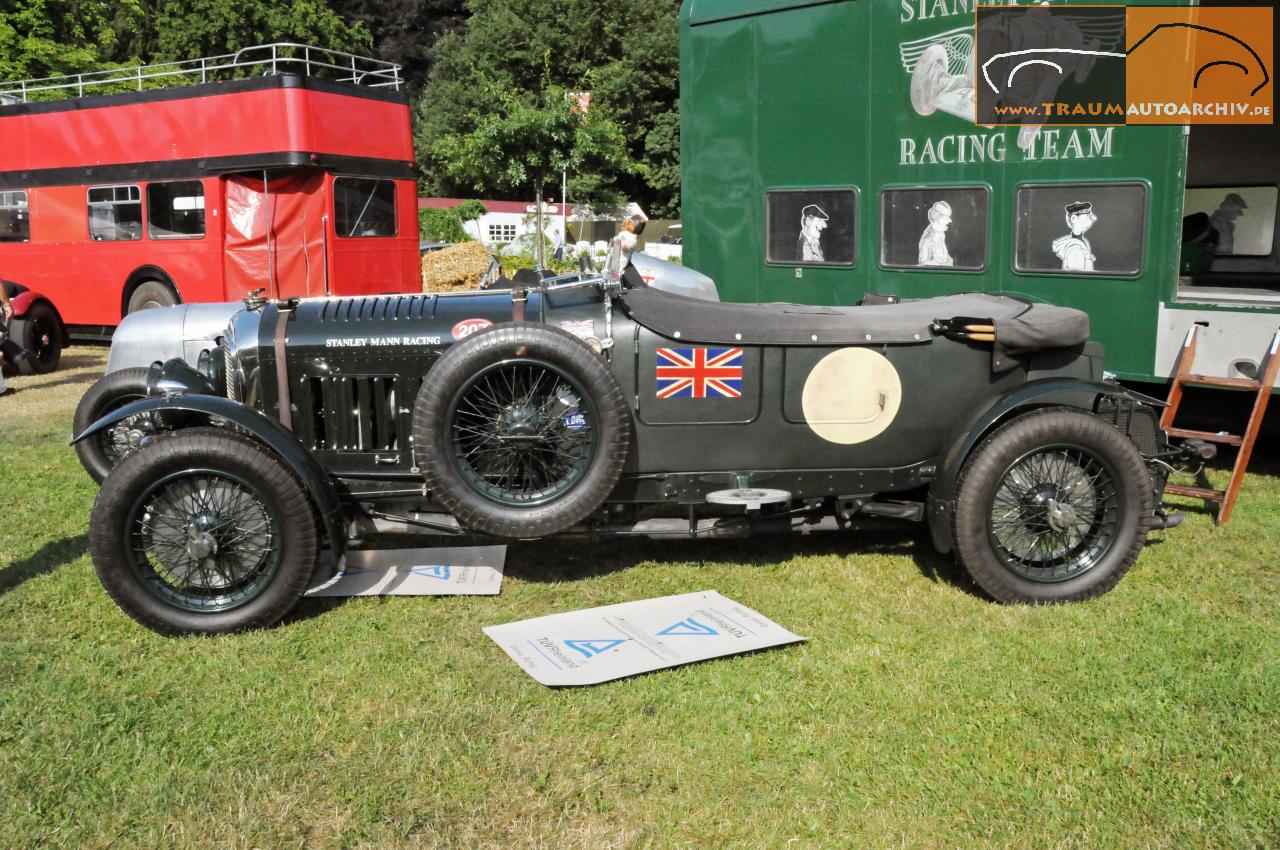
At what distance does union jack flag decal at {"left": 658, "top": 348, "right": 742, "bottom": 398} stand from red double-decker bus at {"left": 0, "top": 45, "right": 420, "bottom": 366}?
9.23m

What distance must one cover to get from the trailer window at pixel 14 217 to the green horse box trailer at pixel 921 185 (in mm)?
10715

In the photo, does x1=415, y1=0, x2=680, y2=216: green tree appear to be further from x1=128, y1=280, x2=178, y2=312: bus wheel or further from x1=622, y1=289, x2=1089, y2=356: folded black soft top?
x1=622, y1=289, x2=1089, y2=356: folded black soft top

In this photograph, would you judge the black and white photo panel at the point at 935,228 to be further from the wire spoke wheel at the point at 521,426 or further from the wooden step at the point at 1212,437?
the wire spoke wheel at the point at 521,426

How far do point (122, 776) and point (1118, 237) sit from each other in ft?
21.6

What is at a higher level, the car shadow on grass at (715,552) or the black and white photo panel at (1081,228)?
the black and white photo panel at (1081,228)

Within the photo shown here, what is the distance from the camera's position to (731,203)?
9.05m

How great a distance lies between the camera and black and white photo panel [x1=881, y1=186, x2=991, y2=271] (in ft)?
25.0

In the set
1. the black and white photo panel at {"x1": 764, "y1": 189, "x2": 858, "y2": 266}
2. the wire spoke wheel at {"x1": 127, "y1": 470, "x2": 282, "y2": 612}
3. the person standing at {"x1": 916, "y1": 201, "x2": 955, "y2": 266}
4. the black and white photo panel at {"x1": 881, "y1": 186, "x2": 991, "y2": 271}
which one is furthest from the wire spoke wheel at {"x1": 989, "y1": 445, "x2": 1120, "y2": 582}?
the black and white photo panel at {"x1": 764, "y1": 189, "x2": 858, "y2": 266}

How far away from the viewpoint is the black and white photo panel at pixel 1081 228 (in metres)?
6.90

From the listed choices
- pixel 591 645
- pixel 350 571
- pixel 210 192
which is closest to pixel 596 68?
pixel 210 192

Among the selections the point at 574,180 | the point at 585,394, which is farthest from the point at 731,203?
the point at 574,180

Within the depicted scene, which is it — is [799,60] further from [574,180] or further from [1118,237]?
[574,180]

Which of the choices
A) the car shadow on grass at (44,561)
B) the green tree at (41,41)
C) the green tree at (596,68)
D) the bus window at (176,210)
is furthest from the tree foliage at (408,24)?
the car shadow on grass at (44,561)

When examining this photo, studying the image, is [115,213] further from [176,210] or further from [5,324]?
[5,324]
